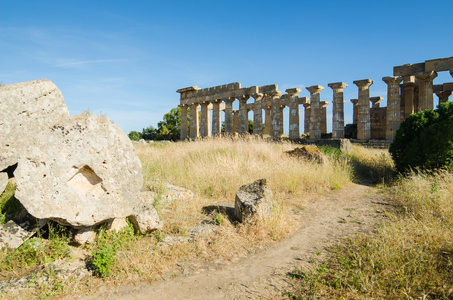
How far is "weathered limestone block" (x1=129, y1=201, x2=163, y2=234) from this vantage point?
15.5 feet

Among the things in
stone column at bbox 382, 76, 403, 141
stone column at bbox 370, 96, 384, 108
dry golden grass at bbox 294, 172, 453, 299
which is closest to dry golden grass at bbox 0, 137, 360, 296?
dry golden grass at bbox 294, 172, 453, 299

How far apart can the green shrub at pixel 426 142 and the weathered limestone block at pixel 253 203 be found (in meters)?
5.98

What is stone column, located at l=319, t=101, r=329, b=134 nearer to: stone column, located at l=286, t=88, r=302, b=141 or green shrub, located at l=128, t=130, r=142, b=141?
stone column, located at l=286, t=88, r=302, b=141

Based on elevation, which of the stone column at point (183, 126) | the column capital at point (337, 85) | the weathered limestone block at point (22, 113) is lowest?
the weathered limestone block at point (22, 113)

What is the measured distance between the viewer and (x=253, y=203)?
5363 millimetres

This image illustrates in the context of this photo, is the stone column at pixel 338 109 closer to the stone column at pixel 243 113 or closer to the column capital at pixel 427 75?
the column capital at pixel 427 75

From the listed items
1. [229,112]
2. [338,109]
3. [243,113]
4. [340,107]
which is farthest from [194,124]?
[340,107]

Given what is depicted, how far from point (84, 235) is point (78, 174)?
96 centimetres

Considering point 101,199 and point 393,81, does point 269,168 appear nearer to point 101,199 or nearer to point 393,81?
point 101,199

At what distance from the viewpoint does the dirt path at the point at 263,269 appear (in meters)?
3.50

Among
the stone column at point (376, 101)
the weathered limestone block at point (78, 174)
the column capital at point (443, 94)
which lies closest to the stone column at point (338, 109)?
the stone column at point (376, 101)

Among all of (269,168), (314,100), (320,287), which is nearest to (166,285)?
(320,287)

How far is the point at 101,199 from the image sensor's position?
3.97 m

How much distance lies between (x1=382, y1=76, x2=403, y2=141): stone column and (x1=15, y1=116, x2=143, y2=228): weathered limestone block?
20494mm
